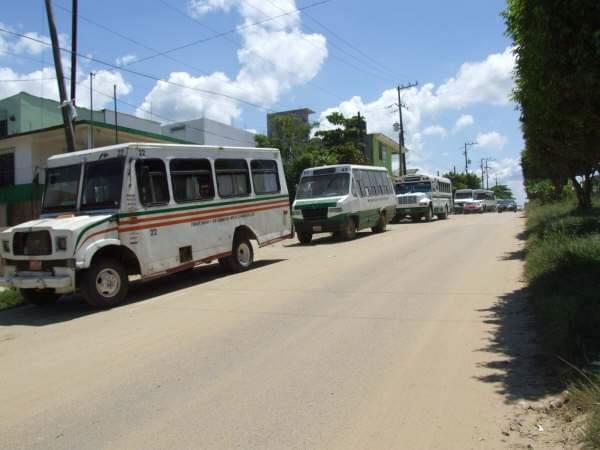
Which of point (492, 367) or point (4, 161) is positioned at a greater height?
point (4, 161)

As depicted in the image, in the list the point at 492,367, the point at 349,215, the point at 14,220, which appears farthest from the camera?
the point at 14,220

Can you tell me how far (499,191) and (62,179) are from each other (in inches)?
5240

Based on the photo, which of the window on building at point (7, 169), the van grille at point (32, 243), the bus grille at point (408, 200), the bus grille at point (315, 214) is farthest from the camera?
the bus grille at point (408, 200)

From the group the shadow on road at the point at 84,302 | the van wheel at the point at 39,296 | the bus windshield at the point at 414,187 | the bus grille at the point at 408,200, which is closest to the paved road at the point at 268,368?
the shadow on road at the point at 84,302

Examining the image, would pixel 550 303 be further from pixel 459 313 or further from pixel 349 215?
pixel 349 215

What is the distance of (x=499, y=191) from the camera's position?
437 ft

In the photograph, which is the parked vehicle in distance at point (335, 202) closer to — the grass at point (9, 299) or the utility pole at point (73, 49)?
the utility pole at point (73, 49)

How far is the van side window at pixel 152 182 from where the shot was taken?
10.4m

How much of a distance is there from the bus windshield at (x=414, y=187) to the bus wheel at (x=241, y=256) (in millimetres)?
20138

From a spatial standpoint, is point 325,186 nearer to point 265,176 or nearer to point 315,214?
point 315,214

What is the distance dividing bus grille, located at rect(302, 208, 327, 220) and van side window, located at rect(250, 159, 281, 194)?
4344 millimetres

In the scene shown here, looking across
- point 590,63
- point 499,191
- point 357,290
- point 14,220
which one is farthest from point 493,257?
point 499,191

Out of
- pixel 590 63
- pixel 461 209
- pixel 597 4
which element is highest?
pixel 597 4

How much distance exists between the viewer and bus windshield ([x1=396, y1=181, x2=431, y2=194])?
1254 inches
